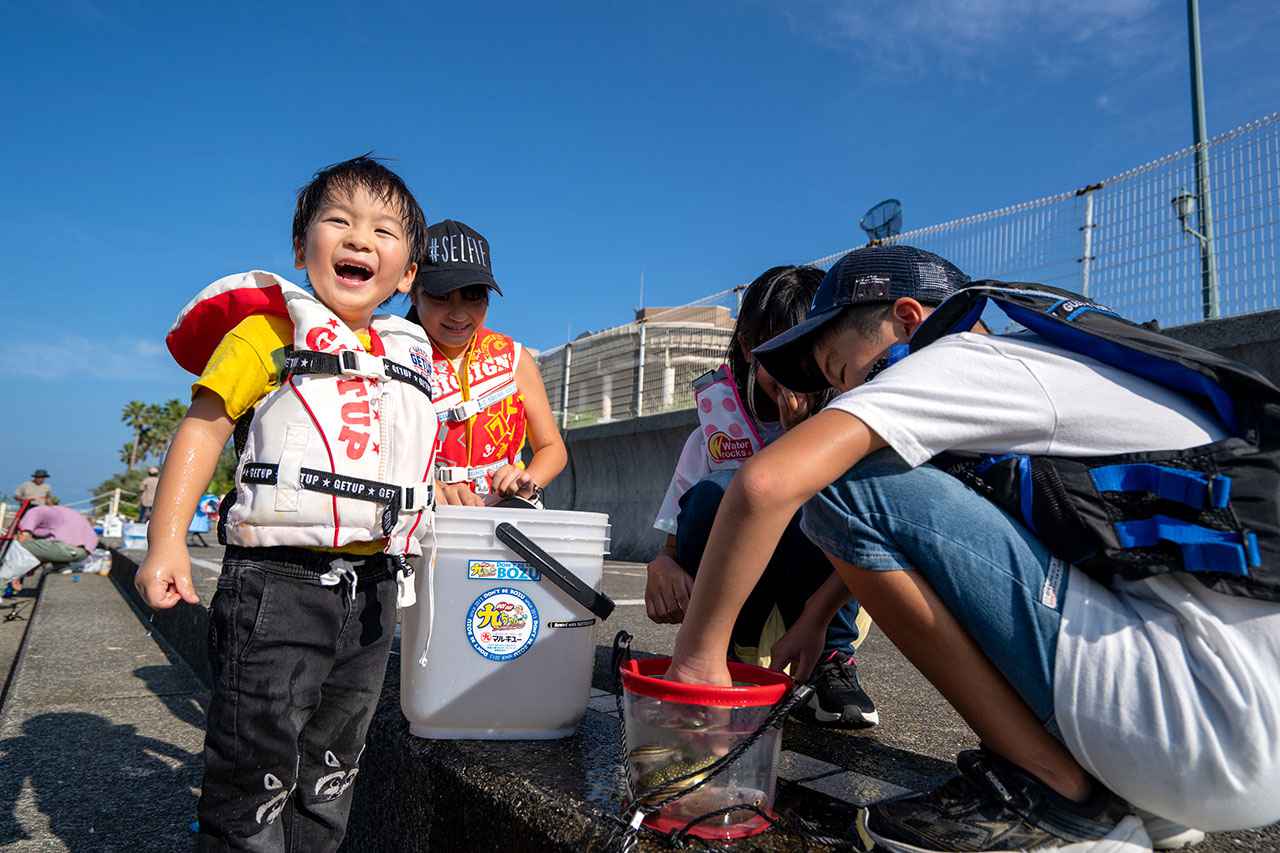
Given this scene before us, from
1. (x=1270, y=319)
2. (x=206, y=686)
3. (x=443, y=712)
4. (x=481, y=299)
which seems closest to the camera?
(x=443, y=712)

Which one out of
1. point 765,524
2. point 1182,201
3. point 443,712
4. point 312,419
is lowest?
point 443,712

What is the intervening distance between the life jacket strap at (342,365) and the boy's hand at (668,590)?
84 centimetres

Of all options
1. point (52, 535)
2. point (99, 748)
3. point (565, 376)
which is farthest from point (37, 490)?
point (99, 748)

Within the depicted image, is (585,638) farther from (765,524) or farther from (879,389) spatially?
(879,389)

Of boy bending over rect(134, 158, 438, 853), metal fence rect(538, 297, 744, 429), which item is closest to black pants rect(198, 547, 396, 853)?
boy bending over rect(134, 158, 438, 853)

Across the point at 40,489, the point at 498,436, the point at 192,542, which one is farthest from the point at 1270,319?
the point at 192,542

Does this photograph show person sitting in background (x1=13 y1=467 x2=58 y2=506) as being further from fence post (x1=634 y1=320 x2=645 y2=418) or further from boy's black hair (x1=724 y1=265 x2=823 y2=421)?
boy's black hair (x1=724 y1=265 x2=823 y2=421)

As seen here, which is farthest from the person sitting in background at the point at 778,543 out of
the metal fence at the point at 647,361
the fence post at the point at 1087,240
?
the metal fence at the point at 647,361

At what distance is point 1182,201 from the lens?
5.54 m

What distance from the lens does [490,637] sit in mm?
1856

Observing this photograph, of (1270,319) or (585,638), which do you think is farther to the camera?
(1270,319)

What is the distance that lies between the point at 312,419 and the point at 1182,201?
603cm

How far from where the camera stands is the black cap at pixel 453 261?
263cm

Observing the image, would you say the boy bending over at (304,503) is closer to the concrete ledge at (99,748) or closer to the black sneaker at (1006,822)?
the concrete ledge at (99,748)
